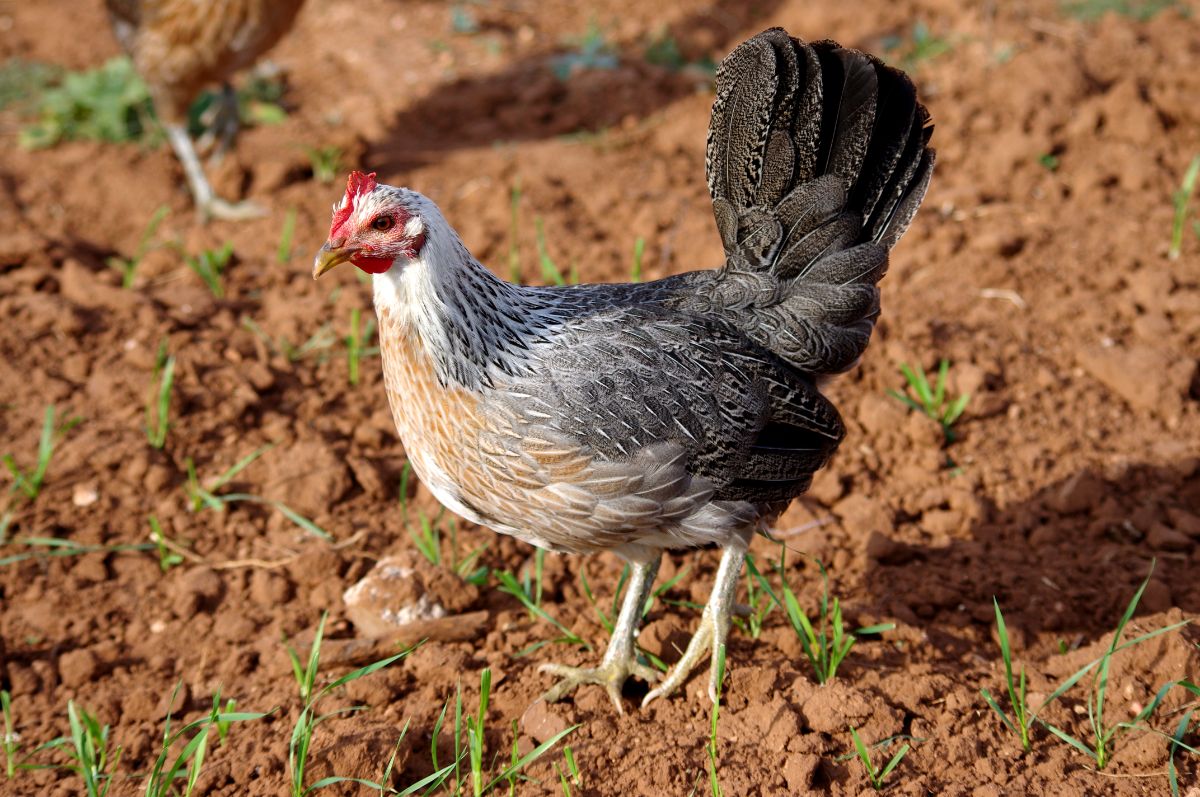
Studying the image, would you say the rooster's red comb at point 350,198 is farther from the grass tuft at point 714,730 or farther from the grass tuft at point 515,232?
the grass tuft at point 515,232

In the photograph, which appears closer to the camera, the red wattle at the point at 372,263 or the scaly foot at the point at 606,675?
the red wattle at the point at 372,263

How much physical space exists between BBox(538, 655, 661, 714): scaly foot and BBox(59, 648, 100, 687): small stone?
164 cm

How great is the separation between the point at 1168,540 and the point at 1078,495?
38 cm

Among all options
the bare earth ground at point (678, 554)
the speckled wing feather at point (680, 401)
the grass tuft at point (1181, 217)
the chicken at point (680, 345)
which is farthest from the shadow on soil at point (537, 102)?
the speckled wing feather at point (680, 401)

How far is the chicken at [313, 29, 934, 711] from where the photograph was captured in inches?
126

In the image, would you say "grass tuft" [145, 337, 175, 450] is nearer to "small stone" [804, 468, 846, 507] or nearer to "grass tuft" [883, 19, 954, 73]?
"small stone" [804, 468, 846, 507]

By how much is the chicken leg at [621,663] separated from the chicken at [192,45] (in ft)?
12.7

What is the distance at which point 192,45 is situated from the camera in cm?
632

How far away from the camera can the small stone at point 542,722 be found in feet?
11.3

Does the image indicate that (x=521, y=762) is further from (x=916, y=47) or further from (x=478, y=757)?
(x=916, y=47)

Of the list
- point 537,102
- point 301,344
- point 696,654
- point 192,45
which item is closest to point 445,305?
point 696,654

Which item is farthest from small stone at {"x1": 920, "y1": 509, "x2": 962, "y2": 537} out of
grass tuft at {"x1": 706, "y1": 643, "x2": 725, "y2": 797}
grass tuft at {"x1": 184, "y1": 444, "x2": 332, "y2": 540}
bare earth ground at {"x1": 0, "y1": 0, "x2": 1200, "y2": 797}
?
grass tuft at {"x1": 184, "y1": 444, "x2": 332, "y2": 540}

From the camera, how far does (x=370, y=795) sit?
3221 millimetres

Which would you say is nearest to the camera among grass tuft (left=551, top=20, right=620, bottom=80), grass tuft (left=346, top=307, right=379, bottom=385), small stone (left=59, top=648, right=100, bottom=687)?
small stone (left=59, top=648, right=100, bottom=687)
